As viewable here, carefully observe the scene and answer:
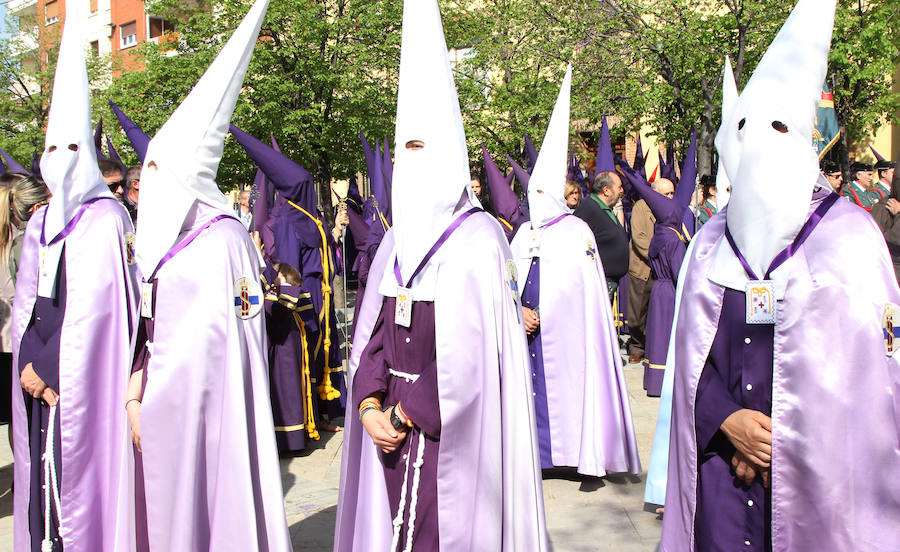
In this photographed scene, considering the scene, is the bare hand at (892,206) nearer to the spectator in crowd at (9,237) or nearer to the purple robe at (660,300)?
the purple robe at (660,300)

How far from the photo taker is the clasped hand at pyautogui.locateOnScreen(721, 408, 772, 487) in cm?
273

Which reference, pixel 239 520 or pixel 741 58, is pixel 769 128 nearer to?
pixel 239 520

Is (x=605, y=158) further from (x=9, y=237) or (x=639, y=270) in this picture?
(x=9, y=237)

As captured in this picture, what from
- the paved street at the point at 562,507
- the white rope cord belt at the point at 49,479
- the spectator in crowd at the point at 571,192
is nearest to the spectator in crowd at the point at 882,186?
the spectator in crowd at the point at 571,192

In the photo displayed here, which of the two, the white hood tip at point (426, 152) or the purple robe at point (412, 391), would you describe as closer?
the purple robe at point (412, 391)

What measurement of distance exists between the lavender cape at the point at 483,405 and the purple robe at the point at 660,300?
5.57m

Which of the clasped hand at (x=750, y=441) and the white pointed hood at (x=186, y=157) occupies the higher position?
the white pointed hood at (x=186, y=157)

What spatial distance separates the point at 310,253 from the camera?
8055 mm

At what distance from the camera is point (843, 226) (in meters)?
2.67

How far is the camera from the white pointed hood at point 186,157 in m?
3.61

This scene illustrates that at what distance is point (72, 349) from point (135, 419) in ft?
2.20

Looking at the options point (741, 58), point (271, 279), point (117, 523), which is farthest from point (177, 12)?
point (117, 523)

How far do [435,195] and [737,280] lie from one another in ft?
3.91

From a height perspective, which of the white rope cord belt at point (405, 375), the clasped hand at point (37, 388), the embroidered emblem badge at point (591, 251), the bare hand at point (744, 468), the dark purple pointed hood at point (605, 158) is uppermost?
the dark purple pointed hood at point (605, 158)
